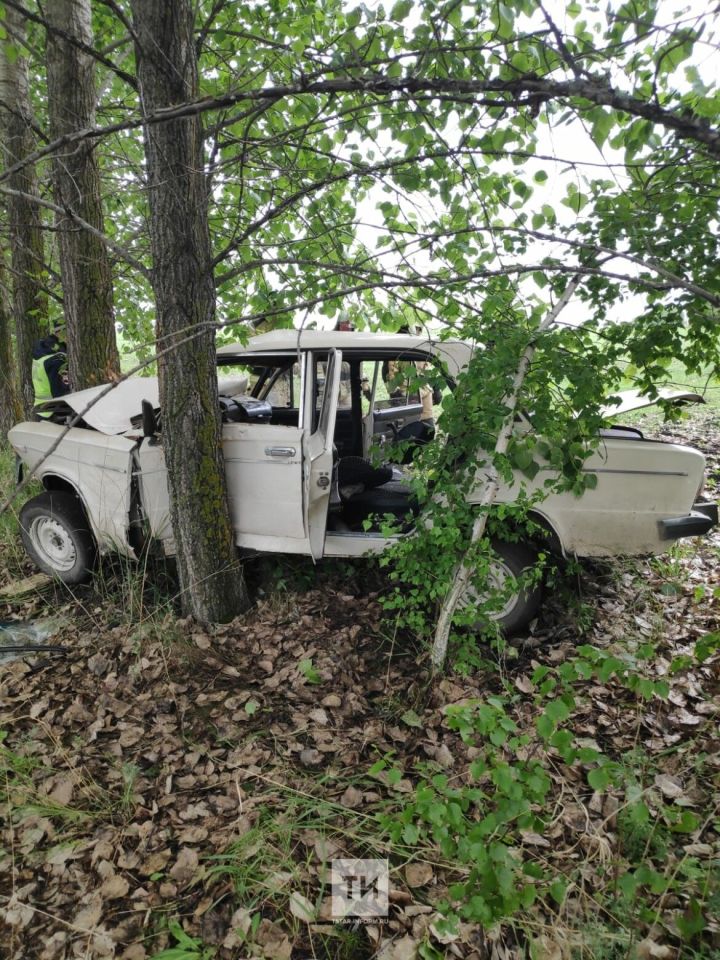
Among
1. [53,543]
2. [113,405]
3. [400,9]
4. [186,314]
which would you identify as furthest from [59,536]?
[400,9]

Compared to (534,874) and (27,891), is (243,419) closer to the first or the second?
(27,891)

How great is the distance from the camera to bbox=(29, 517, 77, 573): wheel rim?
13.8 feet

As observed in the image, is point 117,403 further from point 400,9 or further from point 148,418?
point 400,9

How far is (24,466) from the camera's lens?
14.7 ft

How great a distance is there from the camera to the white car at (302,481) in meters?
3.47

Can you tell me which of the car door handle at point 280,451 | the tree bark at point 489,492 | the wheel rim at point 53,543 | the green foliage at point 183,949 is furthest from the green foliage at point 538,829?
the wheel rim at point 53,543

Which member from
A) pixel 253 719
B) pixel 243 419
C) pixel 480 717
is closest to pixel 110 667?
pixel 253 719

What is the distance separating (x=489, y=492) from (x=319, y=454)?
44.1 inches

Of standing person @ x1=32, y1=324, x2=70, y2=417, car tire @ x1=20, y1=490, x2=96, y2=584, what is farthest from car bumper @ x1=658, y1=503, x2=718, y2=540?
standing person @ x1=32, y1=324, x2=70, y2=417

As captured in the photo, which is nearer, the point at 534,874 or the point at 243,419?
the point at 534,874

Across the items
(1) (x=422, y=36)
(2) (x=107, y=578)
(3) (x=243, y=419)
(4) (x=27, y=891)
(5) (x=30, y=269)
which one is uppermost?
(1) (x=422, y=36)

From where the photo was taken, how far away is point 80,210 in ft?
15.1

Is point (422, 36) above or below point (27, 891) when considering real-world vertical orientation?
above

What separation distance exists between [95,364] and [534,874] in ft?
16.3
